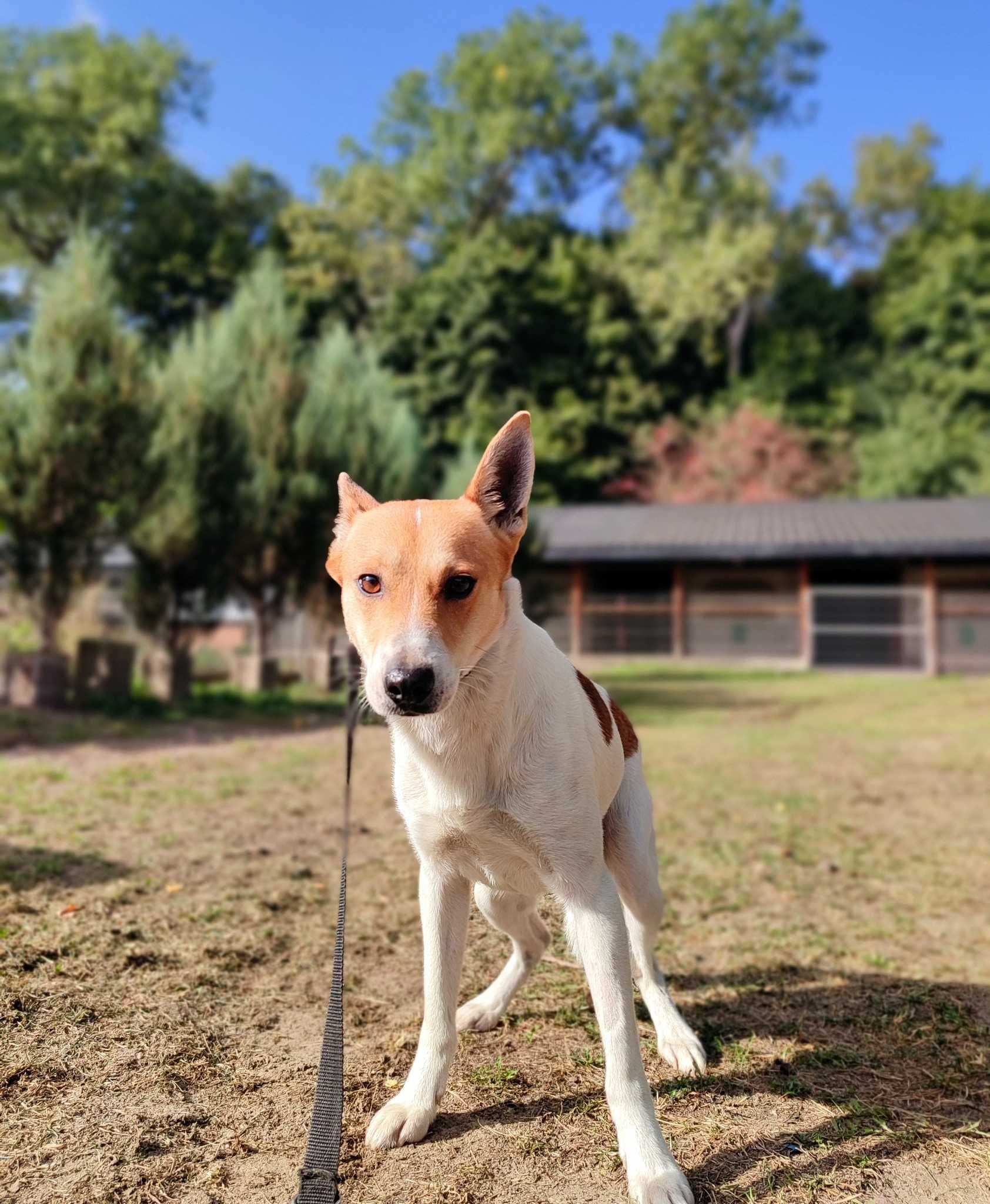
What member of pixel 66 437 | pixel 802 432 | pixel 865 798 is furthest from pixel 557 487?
pixel 865 798

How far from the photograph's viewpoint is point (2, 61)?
35.9m

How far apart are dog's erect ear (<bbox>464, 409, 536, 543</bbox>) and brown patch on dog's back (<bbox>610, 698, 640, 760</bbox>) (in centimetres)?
73

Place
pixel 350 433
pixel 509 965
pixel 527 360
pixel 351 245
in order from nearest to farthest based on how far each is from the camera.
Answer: pixel 509 965, pixel 350 433, pixel 527 360, pixel 351 245

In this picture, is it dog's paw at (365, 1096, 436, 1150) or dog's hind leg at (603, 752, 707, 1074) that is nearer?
dog's paw at (365, 1096, 436, 1150)

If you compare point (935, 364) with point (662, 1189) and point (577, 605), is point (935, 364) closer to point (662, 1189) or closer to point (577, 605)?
point (577, 605)

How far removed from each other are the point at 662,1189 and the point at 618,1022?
1.15 ft

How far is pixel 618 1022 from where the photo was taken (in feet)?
7.24

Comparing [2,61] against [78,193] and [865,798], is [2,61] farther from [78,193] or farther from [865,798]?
[865,798]

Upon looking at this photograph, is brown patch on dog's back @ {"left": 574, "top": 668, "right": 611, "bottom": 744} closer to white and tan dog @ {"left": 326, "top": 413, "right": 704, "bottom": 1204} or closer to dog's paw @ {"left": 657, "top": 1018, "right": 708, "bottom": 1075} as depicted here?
white and tan dog @ {"left": 326, "top": 413, "right": 704, "bottom": 1204}

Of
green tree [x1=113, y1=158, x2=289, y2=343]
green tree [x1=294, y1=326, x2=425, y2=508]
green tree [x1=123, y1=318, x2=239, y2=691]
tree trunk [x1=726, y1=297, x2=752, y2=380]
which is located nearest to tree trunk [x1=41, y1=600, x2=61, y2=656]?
green tree [x1=123, y1=318, x2=239, y2=691]

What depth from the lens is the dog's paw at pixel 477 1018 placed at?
2971 mm

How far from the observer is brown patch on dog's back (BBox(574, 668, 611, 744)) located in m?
2.64

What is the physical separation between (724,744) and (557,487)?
24030mm

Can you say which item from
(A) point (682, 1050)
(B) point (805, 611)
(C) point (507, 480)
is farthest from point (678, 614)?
(C) point (507, 480)
